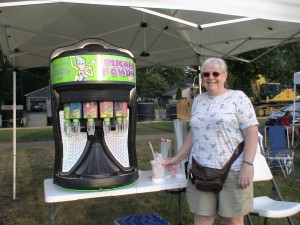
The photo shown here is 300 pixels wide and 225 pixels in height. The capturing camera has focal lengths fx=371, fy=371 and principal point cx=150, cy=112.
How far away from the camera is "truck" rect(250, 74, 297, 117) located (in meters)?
27.3

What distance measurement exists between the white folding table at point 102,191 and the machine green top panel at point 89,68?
0.71 metres

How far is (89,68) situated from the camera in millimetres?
2301

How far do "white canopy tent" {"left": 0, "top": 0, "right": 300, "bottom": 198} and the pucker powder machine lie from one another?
103cm

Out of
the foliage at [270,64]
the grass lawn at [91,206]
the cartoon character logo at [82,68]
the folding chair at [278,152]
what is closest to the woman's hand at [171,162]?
the cartoon character logo at [82,68]

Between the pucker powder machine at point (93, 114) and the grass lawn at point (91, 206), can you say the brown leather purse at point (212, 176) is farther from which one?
the grass lawn at point (91, 206)

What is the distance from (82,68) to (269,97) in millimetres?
27362

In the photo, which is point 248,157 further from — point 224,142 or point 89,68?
point 89,68

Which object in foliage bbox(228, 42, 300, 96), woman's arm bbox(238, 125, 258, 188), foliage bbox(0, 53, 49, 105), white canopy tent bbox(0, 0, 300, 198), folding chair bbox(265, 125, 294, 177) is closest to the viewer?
woman's arm bbox(238, 125, 258, 188)

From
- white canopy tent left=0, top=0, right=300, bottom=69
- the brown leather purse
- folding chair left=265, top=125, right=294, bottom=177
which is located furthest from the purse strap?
folding chair left=265, top=125, right=294, bottom=177

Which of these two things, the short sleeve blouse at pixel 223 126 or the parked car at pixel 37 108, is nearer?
the short sleeve blouse at pixel 223 126

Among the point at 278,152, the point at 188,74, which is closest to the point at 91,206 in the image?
the point at 278,152

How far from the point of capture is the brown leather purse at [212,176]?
229 centimetres

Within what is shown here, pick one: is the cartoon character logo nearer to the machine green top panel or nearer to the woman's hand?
the machine green top panel

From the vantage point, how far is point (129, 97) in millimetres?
2523
